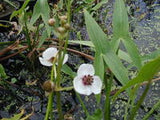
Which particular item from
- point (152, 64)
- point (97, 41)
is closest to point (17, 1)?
point (97, 41)

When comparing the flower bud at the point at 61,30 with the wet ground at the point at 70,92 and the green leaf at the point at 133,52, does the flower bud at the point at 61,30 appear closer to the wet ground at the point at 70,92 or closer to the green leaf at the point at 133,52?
the green leaf at the point at 133,52

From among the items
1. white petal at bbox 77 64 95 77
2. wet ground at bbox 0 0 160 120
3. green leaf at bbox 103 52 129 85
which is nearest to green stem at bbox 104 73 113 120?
green leaf at bbox 103 52 129 85

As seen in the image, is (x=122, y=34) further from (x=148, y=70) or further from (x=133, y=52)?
(x=148, y=70)

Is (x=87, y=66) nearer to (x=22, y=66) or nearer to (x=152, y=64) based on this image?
(x=152, y=64)

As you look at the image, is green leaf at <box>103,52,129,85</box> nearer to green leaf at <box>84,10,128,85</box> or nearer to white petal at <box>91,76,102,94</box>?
green leaf at <box>84,10,128,85</box>

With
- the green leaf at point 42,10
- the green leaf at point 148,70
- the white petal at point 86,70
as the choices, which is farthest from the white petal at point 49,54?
the green leaf at point 42,10

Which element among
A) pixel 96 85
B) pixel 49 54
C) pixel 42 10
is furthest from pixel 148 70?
pixel 42 10
